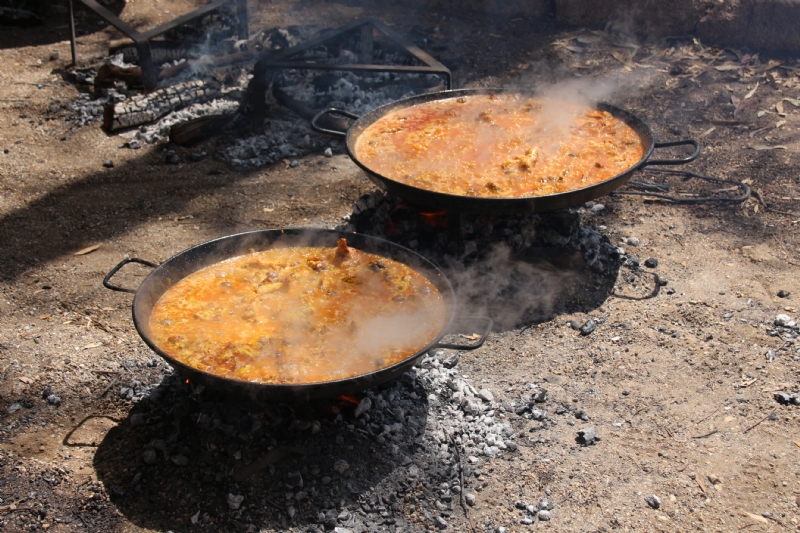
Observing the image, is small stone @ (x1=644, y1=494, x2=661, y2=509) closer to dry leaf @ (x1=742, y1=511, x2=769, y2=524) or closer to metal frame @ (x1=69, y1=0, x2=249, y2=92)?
dry leaf @ (x1=742, y1=511, x2=769, y2=524)

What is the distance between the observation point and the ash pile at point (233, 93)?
8.41 meters

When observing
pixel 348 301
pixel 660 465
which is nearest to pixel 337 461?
pixel 348 301

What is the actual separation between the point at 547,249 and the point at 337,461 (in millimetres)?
3258

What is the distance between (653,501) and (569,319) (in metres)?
1.92

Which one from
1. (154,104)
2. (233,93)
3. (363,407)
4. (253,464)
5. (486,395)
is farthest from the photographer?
(233,93)

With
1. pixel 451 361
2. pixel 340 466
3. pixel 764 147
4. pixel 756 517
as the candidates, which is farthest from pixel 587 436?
pixel 764 147

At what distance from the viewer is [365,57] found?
9.96 metres

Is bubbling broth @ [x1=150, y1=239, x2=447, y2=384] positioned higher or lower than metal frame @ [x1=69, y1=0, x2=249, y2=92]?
lower

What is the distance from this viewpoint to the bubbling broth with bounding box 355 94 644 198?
536 centimetres

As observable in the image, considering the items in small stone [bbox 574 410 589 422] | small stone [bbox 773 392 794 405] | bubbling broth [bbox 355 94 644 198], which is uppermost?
bubbling broth [bbox 355 94 644 198]

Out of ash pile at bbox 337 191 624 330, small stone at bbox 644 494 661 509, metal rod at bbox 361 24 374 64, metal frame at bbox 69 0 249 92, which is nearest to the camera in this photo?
small stone at bbox 644 494 661 509

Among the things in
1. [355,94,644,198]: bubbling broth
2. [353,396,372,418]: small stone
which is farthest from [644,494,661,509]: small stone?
[355,94,644,198]: bubbling broth

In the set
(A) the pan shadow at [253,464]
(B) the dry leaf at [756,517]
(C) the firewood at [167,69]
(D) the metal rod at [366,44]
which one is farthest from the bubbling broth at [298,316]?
(D) the metal rod at [366,44]

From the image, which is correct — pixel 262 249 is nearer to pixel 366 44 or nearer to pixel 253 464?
pixel 253 464
